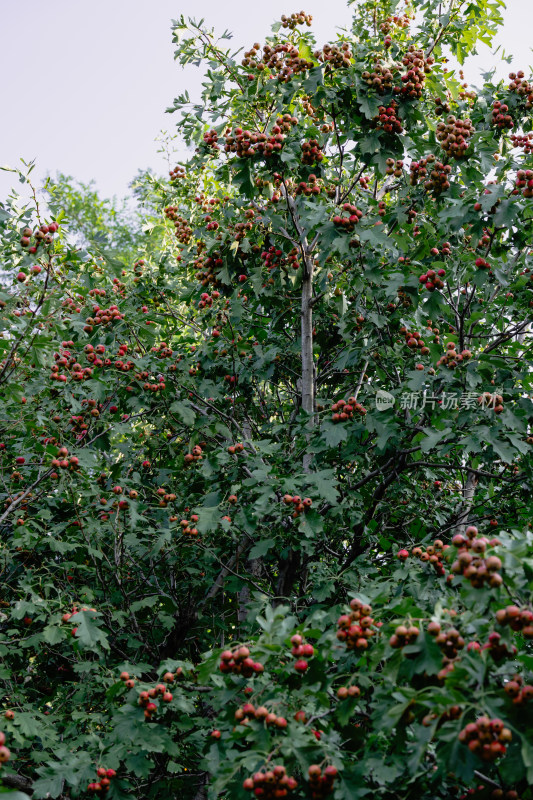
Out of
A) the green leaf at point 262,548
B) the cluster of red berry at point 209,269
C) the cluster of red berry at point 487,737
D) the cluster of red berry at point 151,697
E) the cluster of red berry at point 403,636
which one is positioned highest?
the cluster of red berry at point 209,269

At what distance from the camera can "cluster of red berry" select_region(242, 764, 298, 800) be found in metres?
2.60

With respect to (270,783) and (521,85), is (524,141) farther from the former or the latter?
(270,783)

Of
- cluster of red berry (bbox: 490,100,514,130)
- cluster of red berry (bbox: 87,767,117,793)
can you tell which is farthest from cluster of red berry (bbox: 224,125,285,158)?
cluster of red berry (bbox: 87,767,117,793)

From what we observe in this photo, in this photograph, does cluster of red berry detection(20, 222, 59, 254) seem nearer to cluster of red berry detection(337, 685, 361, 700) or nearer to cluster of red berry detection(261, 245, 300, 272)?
cluster of red berry detection(261, 245, 300, 272)

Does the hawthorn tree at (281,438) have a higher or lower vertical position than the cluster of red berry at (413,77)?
lower

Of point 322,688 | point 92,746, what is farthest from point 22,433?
point 322,688

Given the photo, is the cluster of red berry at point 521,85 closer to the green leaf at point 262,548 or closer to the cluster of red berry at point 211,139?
the cluster of red berry at point 211,139

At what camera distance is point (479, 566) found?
2.59 meters

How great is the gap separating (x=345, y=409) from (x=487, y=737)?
306 cm

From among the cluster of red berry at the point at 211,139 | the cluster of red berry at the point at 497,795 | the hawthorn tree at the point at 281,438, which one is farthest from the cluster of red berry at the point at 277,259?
the cluster of red berry at the point at 497,795

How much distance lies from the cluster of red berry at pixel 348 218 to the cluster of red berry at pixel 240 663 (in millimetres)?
3260

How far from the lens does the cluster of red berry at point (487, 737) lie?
2.27 metres

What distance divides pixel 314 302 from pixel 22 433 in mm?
3016

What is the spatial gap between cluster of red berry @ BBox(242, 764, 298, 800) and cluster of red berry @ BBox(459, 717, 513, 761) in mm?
761
